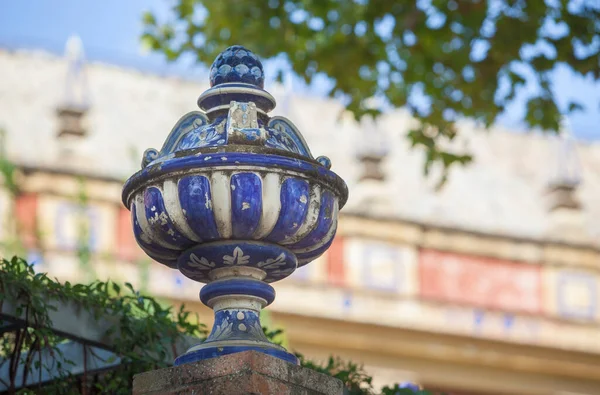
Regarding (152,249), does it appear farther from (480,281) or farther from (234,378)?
(480,281)

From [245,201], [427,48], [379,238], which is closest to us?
[245,201]

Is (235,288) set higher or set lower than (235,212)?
lower

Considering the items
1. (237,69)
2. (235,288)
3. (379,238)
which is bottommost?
(235,288)

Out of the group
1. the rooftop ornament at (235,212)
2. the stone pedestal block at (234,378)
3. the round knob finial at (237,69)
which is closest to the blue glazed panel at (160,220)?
the rooftop ornament at (235,212)

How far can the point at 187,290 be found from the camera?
15.7 metres

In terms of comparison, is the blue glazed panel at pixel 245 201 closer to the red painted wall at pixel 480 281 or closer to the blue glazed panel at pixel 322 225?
the blue glazed panel at pixel 322 225

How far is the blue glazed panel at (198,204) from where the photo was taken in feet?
11.9

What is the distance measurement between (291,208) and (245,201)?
134mm

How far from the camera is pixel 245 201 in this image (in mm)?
3611

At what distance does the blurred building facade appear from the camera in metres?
15.6

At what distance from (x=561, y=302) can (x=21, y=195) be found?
7353mm

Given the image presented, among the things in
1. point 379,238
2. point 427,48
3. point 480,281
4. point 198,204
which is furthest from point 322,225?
point 480,281

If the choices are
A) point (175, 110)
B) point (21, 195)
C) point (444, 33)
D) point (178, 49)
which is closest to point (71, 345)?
point (444, 33)

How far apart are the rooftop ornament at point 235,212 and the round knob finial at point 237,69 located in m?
0.16
